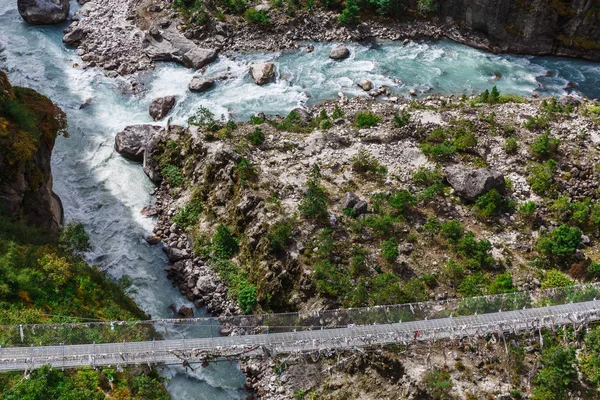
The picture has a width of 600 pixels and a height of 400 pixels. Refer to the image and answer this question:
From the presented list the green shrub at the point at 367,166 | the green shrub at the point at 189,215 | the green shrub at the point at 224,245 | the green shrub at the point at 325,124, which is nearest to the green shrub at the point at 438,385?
the green shrub at the point at 224,245

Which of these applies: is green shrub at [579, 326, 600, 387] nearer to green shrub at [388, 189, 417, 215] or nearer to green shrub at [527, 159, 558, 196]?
green shrub at [527, 159, 558, 196]

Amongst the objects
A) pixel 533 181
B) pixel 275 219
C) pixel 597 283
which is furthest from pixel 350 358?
pixel 533 181

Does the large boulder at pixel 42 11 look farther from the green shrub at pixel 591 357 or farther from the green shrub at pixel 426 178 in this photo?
the green shrub at pixel 591 357

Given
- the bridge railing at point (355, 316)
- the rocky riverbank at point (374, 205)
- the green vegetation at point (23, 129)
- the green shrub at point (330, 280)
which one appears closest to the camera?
the bridge railing at point (355, 316)

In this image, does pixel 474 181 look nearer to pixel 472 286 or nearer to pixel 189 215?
pixel 472 286

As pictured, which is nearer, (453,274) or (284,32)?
(453,274)

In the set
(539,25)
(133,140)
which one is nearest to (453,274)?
(133,140)
